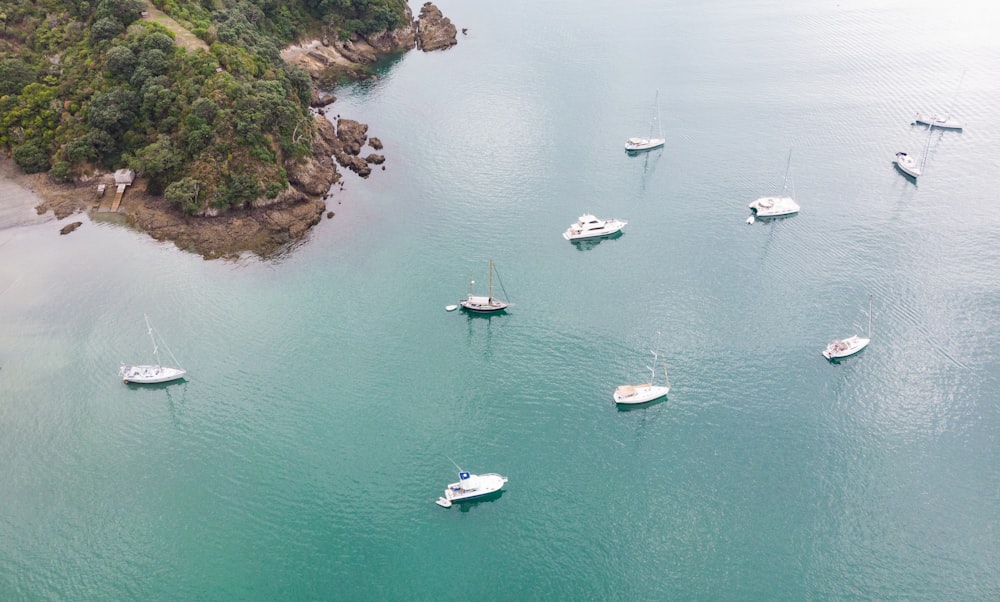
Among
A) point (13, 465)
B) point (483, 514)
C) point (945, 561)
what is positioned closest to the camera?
point (945, 561)

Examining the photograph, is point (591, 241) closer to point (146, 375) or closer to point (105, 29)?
point (146, 375)

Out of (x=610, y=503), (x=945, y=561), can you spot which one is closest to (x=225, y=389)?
(x=610, y=503)

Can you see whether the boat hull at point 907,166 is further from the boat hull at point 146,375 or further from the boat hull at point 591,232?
the boat hull at point 146,375

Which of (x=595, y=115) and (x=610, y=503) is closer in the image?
(x=610, y=503)

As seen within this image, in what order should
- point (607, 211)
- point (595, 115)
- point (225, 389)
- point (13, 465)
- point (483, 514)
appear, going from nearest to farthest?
point (483, 514), point (13, 465), point (225, 389), point (607, 211), point (595, 115)

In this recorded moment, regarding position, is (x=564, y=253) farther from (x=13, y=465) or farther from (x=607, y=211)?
(x=13, y=465)

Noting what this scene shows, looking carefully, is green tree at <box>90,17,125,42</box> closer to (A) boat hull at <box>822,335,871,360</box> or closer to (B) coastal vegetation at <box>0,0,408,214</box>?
(B) coastal vegetation at <box>0,0,408,214</box>

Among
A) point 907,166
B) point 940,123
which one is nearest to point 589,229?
point 907,166

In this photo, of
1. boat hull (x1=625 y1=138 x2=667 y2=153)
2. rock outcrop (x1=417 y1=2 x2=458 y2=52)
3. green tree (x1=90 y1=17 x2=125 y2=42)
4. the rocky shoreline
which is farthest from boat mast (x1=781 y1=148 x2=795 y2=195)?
green tree (x1=90 y1=17 x2=125 y2=42)
